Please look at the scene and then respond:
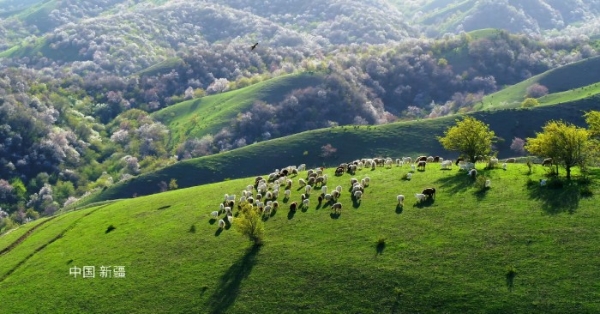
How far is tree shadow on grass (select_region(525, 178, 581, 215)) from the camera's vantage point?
47856 mm

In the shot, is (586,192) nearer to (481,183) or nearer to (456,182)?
(481,183)

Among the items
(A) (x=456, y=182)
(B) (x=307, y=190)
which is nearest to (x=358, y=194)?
(B) (x=307, y=190)

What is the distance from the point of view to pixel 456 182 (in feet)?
191

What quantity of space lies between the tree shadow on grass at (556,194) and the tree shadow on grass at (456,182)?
628 centimetres

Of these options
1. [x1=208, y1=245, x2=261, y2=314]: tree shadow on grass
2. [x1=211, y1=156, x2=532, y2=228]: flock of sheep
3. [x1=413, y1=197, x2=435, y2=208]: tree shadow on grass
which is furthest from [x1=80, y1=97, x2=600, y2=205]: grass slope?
[x1=208, y1=245, x2=261, y2=314]: tree shadow on grass

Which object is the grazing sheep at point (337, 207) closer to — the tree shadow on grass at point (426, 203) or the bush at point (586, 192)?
the tree shadow on grass at point (426, 203)

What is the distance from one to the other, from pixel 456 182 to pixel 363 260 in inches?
725

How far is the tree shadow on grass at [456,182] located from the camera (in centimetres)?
5634

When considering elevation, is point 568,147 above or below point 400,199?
above

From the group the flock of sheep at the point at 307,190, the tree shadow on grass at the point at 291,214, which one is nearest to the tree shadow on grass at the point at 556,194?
the flock of sheep at the point at 307,190

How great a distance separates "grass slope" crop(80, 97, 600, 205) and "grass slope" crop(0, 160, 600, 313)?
69.5 meters

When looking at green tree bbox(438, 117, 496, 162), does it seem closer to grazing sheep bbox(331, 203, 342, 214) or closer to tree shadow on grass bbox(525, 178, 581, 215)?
tree shadow on grass bbox(525, 178, 581, 215)

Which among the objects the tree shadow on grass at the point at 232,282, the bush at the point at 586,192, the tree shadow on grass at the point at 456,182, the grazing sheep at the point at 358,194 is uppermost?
the tree shadow on grass at the point at 456,182

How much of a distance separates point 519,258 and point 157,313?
31.3 meters
